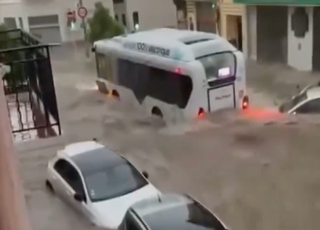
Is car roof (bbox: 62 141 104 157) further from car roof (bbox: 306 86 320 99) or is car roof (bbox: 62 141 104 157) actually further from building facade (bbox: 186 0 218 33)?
building facade (bbox: 186 0 218 33)

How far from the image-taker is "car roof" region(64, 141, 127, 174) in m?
6.19

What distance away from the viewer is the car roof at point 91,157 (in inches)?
244

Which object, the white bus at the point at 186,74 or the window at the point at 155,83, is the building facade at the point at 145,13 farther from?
the white bus at the point at 186,74

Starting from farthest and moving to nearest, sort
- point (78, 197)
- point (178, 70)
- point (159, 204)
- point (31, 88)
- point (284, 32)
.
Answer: point (284, 32), point (178, 70), point (31, 88), point (78, 197), point (159, 204)

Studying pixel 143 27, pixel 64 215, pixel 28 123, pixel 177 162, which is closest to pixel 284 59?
pixel 143 27

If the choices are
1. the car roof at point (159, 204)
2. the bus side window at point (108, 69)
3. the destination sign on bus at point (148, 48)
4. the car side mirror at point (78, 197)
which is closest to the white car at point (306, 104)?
the destination sign on bus at point (148, 48)

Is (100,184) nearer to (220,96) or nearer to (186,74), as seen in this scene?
(186,74)

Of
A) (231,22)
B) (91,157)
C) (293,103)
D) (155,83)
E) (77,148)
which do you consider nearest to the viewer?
(91,157)

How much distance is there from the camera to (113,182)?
19.6ft

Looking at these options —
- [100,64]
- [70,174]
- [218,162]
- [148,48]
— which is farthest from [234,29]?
[70,174]

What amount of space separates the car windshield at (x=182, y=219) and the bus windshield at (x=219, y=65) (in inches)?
212

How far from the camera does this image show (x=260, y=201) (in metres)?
6.48

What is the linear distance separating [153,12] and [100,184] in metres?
16.9

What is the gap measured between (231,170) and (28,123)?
2.94 m
